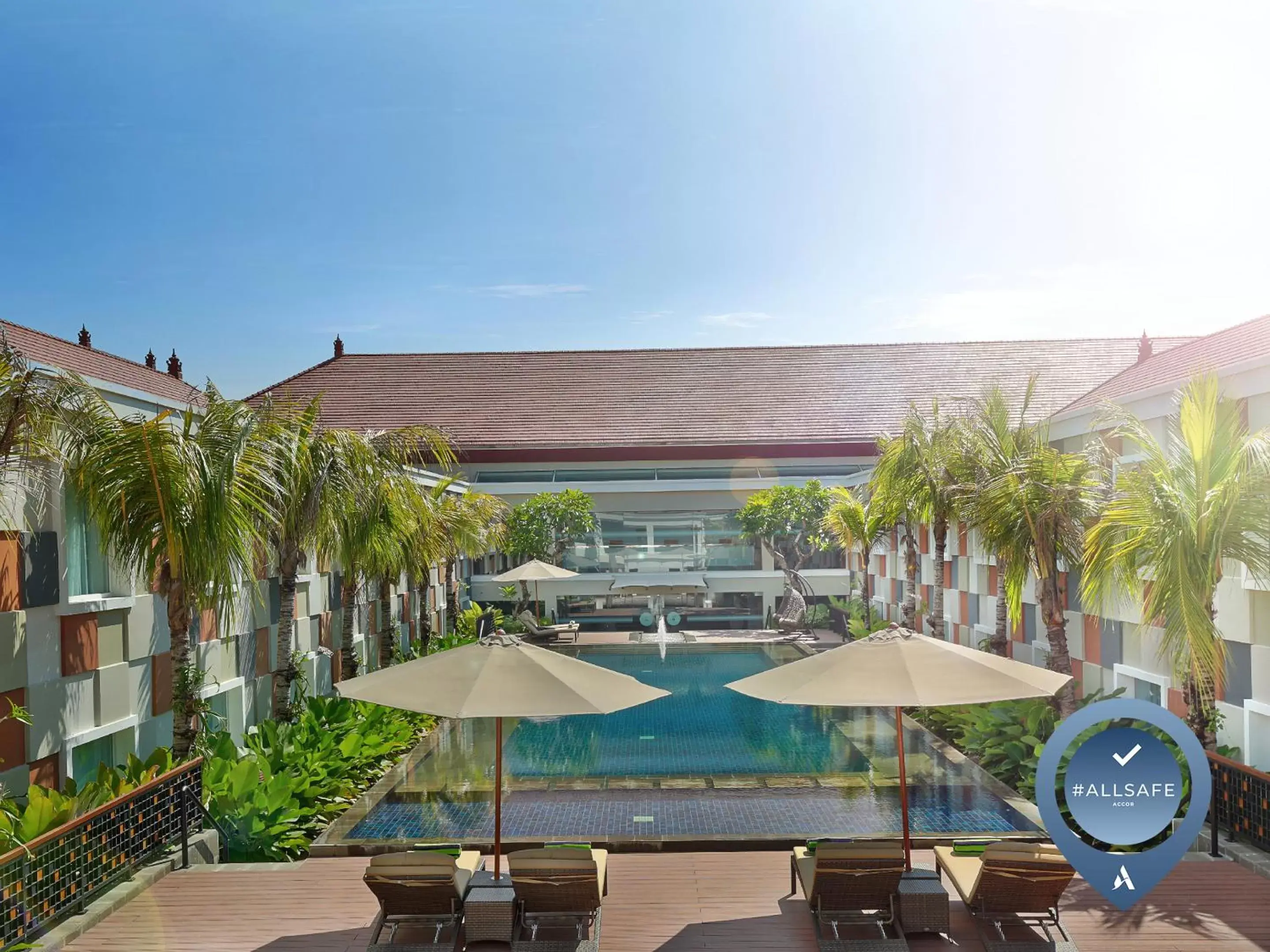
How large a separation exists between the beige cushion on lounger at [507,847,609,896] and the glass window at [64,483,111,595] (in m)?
4.93

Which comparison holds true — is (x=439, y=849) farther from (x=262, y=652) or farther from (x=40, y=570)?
(x=262, y=652)

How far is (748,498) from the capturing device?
29578 millimetres

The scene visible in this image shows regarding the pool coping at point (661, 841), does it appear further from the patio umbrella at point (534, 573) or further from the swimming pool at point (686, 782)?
the patio umbrella at point (534, 573)

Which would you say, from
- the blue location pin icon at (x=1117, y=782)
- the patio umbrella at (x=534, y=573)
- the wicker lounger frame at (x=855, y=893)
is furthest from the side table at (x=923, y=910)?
the patio umbrella at (x=534, y=573)

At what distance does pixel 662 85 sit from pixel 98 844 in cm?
1427

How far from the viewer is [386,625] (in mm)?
20172

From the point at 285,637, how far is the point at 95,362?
631 inches

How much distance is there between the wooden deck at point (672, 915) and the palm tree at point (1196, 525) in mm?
1832

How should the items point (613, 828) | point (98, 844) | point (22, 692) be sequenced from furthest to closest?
point (613, 828) → point (22, 692) → point (98, 844)

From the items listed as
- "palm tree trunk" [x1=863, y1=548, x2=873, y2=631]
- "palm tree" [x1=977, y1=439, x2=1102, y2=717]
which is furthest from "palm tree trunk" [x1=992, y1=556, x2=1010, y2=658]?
"palm tree trunk" [x1=863, y1=548, x2=873, y2=631]

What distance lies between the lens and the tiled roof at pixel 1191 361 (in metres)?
12.3

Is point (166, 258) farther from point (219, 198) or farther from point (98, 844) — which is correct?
point (98, 844)

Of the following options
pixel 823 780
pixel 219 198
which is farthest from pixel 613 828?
pixel 219 198

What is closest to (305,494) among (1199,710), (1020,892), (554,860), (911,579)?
(554,860)
